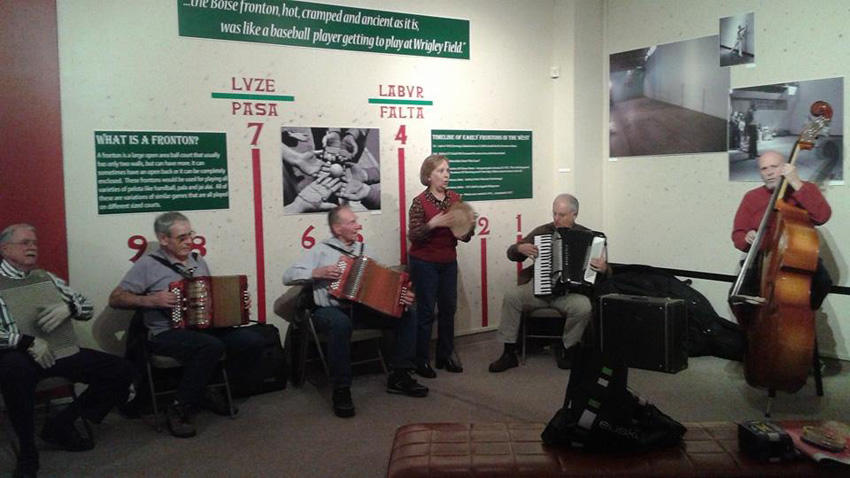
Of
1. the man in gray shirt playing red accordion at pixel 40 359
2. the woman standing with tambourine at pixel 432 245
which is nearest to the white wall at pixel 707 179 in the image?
the woman standing with tambourine at pixel 432 245

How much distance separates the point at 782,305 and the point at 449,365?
7.25 ft

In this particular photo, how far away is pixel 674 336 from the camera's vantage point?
15.6ft

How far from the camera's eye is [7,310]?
3.42 m

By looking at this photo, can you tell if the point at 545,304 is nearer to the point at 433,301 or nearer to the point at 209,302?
the point at 433,301

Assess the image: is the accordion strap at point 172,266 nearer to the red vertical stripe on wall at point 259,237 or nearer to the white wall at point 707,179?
the red vertical stripe on wall at point 259,237

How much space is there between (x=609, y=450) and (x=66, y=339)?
2723 millimetres

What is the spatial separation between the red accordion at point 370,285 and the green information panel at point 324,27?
166 centimetres

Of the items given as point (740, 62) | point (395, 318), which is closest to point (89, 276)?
point (395, 318)

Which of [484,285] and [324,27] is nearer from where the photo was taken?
[324,27]

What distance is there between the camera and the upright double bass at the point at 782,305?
141 inches

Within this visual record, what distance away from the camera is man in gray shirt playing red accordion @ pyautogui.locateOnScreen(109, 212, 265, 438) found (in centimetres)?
388

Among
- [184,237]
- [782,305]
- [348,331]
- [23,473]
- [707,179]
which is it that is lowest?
[23,473]

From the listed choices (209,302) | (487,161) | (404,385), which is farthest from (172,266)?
(487,161)

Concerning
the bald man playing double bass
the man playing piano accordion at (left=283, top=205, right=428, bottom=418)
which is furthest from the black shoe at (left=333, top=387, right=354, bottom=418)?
the bald man playing double bass
